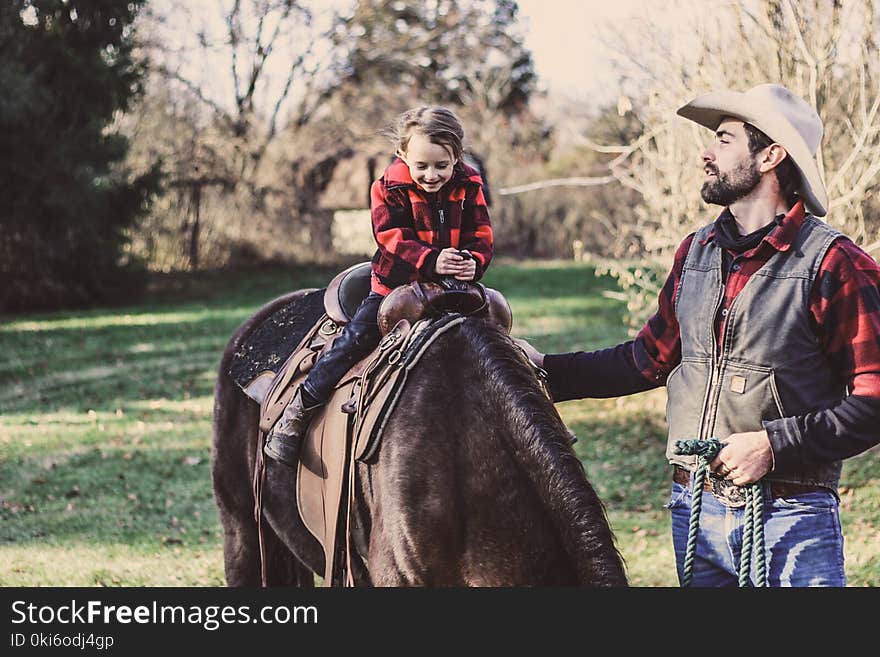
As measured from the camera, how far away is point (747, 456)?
252 centimetres

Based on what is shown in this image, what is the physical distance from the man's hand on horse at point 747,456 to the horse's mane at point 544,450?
15.5 inches

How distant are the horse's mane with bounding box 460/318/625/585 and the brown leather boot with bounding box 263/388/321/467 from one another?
0.77m

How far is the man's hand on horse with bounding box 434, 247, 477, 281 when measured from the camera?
9.95ft

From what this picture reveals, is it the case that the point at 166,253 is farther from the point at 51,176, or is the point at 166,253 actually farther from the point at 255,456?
the point at 255,456

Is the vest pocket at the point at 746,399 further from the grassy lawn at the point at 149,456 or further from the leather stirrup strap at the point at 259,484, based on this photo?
the grassy lawn at the point at 149,456

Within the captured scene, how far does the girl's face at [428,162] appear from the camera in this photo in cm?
306

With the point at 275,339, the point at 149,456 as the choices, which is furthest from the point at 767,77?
the point at 149,456

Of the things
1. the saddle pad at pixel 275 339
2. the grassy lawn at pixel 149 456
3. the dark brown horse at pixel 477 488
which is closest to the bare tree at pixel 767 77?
the grassy lawn at pixel 149 456

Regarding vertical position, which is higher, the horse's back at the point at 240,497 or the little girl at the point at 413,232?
the little girl at the point at 413,232

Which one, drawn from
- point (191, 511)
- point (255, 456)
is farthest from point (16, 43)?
point (255, 456)

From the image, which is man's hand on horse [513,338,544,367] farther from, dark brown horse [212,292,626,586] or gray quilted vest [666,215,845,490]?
gray quilted vest [666,215,845,490]

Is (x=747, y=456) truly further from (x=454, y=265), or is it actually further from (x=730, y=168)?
(x=454, y=265)

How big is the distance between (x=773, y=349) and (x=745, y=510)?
43cm

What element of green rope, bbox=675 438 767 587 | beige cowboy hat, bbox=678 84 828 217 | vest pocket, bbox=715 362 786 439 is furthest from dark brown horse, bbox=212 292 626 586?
beige cowboy hat, bbox=678 84 828 217
